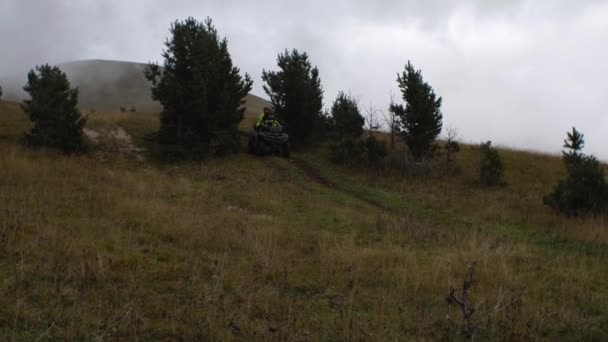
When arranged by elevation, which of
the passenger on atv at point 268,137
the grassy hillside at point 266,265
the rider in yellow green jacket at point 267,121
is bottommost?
the grassy hillside at point 266,265

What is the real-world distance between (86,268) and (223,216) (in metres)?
5.06

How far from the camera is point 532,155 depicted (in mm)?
25156

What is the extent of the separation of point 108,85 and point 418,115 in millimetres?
82050

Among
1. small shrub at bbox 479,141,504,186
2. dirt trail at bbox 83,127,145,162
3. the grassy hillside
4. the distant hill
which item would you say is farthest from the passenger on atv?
the distant hill

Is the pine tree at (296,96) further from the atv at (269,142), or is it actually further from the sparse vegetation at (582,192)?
the sparse vegetation at (582,192)

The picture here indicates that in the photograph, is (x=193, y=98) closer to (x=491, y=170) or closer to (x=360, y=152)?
(x=360, y=152)

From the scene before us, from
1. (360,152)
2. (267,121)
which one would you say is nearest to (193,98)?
(267,121)

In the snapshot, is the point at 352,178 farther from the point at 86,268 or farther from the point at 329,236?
the point at 86,268

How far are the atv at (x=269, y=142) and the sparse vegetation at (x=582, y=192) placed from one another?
439 inches

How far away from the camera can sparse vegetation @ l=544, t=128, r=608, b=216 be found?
44.5 ft

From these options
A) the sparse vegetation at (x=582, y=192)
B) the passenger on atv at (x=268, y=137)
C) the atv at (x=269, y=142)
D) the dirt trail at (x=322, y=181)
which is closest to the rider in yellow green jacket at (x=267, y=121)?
the passenger on atv at (x=268, y=137)

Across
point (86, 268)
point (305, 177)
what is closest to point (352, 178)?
point (305, 177)

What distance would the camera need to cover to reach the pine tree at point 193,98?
19.3m

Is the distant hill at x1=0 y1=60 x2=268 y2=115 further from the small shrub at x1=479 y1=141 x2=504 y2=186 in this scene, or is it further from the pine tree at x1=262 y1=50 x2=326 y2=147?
the small shrub at x1=479 y1=141 x2=504 y2=186
